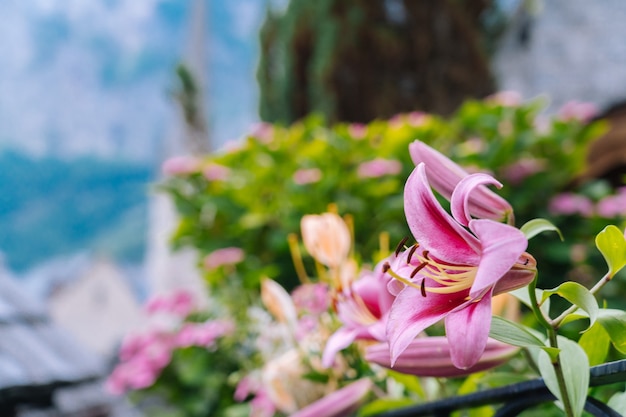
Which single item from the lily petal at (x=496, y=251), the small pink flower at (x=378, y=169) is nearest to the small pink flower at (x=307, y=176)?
the small pink flower at (x=378, y=169)

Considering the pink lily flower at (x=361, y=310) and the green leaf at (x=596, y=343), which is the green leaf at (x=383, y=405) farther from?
the green leaf at (x=596, y=343)

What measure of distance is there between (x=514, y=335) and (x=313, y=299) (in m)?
0.51

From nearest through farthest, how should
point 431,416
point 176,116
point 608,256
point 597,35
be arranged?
point 608,256
point 431,416
point 597,35
point 176,116

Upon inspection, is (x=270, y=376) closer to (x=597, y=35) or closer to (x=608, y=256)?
(x=608, y=256)

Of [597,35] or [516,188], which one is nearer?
[516,188]

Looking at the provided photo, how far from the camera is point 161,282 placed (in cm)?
479

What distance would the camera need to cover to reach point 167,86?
4.91 meters

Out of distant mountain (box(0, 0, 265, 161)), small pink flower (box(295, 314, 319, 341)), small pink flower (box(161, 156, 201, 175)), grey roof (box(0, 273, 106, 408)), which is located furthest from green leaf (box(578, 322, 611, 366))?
distant mountain (box(0, 0, 265, 161))

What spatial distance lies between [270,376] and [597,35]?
9.55ft

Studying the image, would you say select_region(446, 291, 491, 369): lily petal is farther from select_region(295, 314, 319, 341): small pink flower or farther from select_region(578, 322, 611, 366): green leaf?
select_region(295, 314, 319, 341): small pink flower

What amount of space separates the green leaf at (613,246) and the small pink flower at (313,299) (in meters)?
0.49

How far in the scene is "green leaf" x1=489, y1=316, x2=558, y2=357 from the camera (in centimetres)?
27

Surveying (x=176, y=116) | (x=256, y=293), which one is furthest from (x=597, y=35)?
(x=176, y=116)

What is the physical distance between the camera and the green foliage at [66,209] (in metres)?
8.24
